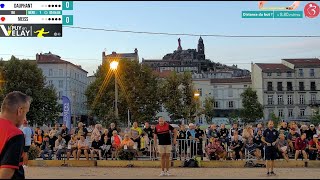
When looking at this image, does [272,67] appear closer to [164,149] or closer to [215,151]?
[215,151]

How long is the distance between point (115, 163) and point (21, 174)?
1505 centimetres

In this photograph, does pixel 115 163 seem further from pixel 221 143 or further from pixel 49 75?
pixel 49 75

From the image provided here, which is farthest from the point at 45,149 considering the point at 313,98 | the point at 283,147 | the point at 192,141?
the point at 313,98

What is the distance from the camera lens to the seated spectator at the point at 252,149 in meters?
19.8

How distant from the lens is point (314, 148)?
19984 mm

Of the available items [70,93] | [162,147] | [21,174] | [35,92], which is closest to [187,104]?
[35,92]

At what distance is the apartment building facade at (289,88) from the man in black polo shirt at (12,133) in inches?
3805

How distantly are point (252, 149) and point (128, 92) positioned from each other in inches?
2015

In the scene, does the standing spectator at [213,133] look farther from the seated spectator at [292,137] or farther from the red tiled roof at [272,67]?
the red tiled roof at [272,67]

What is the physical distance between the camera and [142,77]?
73.1 m

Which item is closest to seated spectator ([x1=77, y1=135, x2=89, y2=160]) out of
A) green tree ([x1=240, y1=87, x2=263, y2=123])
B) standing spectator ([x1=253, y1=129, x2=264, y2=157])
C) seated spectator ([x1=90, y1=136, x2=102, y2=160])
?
seated spectator ([x1=90, y1=136, x2=102, y2=160])

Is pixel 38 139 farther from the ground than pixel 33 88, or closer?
closer

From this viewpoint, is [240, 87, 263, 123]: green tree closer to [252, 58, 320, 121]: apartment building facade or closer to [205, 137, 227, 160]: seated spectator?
[252, 58, 320, 121]: apartment building facade
